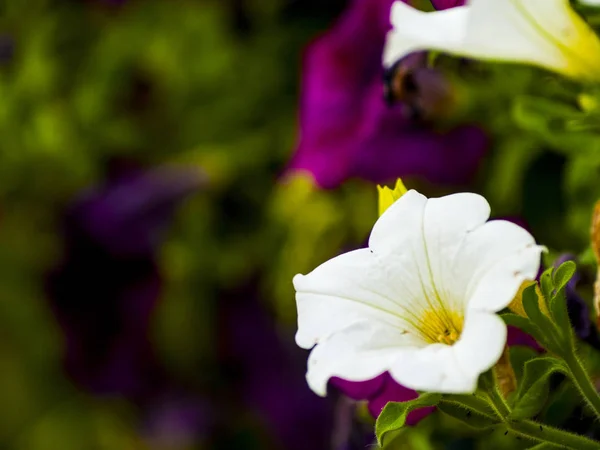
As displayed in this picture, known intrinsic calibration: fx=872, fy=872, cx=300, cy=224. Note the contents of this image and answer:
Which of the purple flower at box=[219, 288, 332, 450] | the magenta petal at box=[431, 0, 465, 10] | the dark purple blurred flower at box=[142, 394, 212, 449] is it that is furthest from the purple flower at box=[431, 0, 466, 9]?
the dark purple blurred flower at box=[142, 394, 212, 449]

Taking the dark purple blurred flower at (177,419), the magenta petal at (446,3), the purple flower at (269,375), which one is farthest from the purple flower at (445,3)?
the dark purple blurred flower at (177,419)

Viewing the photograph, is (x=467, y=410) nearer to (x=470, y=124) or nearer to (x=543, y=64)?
(x=543, y=64)

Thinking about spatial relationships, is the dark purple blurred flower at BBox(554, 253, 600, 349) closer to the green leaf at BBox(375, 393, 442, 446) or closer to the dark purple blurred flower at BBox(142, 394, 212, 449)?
the green leaf at BBox(375, 393, 442, 446)

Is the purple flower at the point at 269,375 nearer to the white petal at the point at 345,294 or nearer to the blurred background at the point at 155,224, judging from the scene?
the blurred background at the point at 155,224

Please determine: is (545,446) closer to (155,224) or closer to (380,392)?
(380,392)

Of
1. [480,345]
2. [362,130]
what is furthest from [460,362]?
[362,130]
